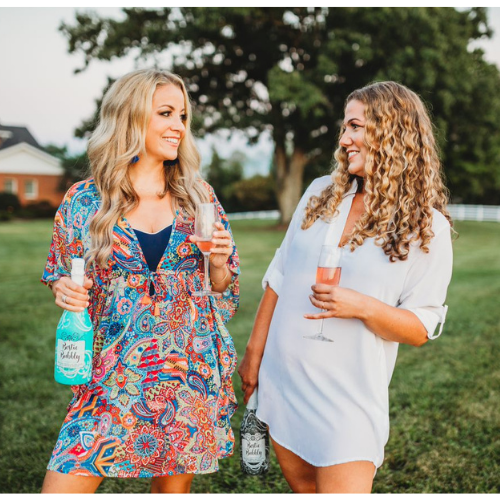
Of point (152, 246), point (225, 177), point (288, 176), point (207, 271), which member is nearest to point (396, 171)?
A: point (207, 271)

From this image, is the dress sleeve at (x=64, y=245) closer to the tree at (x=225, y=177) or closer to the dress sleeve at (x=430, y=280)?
the dress sleeve at (x=430, y=280)

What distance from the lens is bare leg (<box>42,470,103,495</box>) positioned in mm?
2473

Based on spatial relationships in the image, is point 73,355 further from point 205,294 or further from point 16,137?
point 16,137

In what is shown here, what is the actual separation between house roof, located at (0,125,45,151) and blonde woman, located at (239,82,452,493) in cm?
4584

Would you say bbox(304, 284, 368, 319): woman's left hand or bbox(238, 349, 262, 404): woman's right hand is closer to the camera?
bbox(304, 284, 368, 319): woman's left hand

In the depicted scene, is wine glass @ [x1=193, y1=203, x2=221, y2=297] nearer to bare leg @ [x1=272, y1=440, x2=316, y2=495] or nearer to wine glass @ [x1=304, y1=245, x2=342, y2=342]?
wine glass @ [x1=304, y1=245, x2=342, y2=342]

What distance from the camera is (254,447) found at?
2791mm

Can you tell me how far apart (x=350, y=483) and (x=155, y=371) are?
0.96m

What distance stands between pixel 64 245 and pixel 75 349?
20.8 inches

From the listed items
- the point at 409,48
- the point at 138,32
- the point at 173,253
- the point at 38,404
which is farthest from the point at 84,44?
the point at 173,253

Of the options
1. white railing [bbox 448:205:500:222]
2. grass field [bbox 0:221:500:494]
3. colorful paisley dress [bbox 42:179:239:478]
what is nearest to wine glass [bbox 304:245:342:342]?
colorful paisley dress [bbox 42:179:239:478]

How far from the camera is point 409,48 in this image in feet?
74.2

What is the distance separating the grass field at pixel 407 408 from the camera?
4336 millimetres

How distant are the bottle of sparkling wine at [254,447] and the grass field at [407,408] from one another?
160 cm
